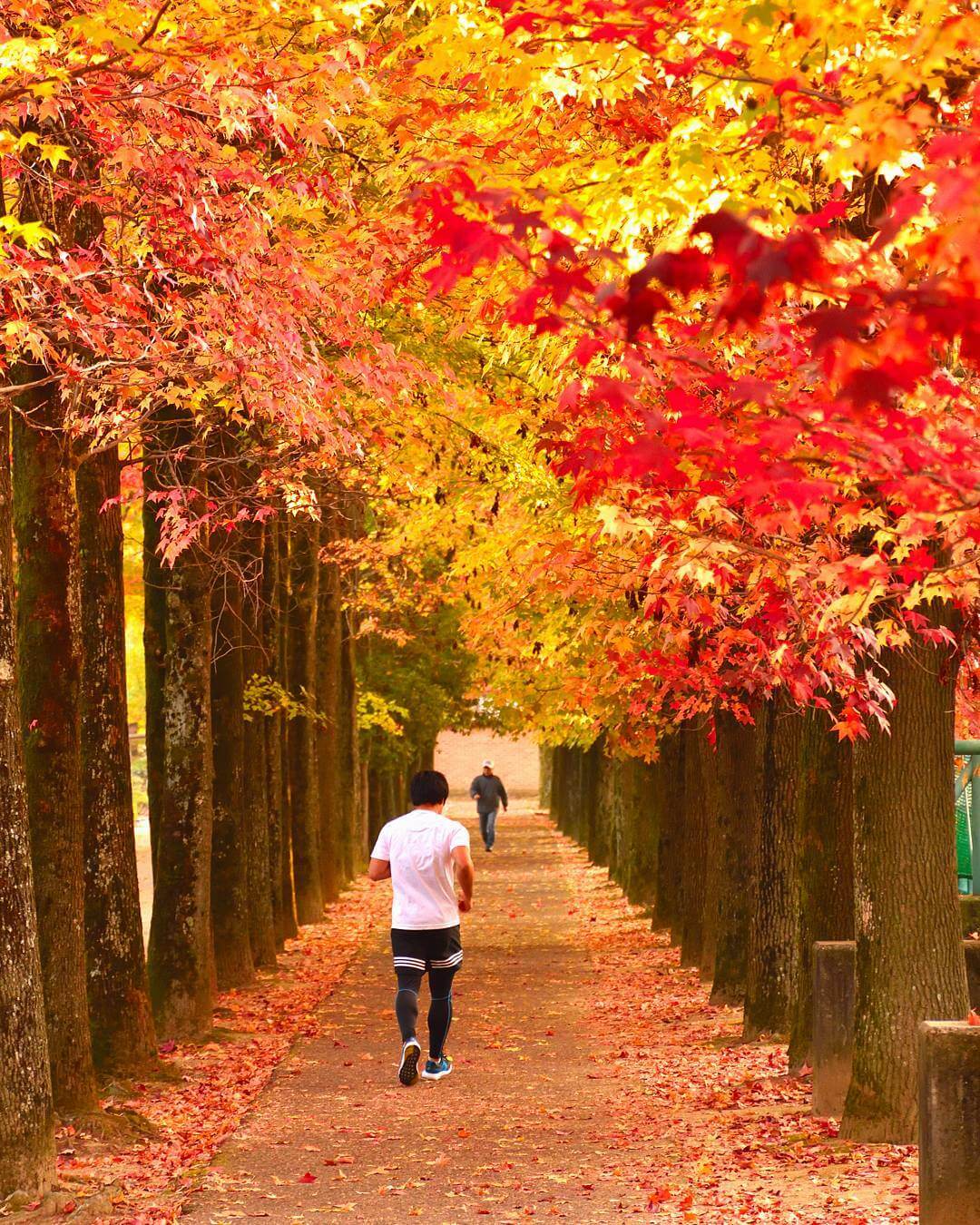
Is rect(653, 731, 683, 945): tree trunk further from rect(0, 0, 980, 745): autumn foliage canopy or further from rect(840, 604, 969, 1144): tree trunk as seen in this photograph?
rect(840, 604, 969, 1144): tree trunk

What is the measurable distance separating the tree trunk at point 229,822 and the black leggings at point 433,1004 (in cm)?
571

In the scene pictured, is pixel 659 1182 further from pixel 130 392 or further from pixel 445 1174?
pixel 130 392

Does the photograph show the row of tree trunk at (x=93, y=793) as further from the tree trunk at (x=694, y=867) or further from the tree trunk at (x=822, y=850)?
the tree trunk at (x=694, y=867)

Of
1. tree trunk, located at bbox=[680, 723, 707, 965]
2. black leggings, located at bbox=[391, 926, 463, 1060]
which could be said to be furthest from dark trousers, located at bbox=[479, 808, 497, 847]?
black leggings, located at bbox=[391, 926, 463, 1060]

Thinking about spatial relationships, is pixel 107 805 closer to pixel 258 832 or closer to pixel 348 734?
pixel 258 832

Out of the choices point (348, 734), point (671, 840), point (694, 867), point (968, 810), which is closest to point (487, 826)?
point (348, 734)

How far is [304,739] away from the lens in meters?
25.1

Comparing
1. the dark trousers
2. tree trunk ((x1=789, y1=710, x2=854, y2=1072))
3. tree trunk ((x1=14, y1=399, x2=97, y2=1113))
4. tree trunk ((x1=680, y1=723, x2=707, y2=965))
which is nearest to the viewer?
tree trunk ((x1=14, y1=399, x2=97, y2=1113))

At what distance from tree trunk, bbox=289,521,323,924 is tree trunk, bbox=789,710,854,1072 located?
1313 cm

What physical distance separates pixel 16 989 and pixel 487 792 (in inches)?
1448

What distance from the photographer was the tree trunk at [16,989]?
8.34 m

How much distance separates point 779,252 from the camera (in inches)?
148

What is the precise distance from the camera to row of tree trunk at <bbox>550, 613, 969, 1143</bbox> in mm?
9367

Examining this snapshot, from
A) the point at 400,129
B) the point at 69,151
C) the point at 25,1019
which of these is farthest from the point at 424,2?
the point at 25,1019
